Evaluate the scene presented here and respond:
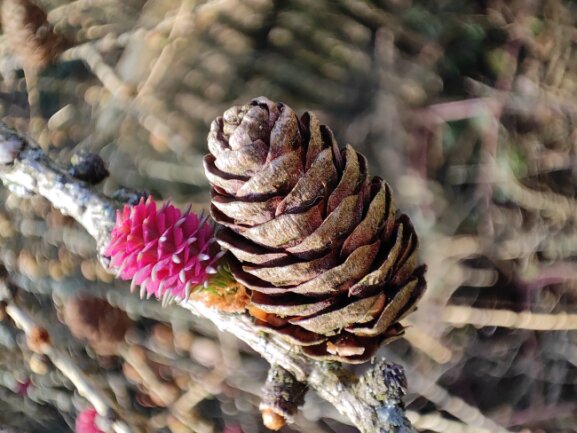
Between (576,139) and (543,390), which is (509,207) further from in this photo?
(543,390)

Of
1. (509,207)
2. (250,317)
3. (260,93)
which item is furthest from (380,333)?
(260,93)

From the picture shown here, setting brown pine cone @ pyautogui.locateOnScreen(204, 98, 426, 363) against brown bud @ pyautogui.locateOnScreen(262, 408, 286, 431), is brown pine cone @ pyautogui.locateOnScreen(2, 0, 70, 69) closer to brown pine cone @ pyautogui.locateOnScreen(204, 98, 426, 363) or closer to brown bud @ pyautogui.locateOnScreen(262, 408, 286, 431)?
brown pine cone @ pyautogui.locateOnScreen(204, 98, 426, 363)

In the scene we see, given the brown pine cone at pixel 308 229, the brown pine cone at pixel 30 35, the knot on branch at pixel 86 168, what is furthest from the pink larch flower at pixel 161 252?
the brown pine cone at pixel 30 35

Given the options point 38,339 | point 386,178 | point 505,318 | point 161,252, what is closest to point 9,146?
point 161,252

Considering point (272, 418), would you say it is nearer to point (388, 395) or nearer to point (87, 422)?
point (388, 395)

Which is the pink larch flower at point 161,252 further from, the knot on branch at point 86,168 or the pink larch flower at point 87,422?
the pink larch flower at point 87,422

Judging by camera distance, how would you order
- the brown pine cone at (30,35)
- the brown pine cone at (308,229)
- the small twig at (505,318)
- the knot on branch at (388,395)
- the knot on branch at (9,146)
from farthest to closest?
the brown pine cone at (30,35) → the small twig at (505,318) → the knot on branch at (9,146) → the knot on branch at (388,395) → the brown pine cone at (308,229)

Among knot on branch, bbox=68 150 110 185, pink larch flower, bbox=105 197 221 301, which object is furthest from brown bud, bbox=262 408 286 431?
knot on branch, bbox=68 150 110 185
